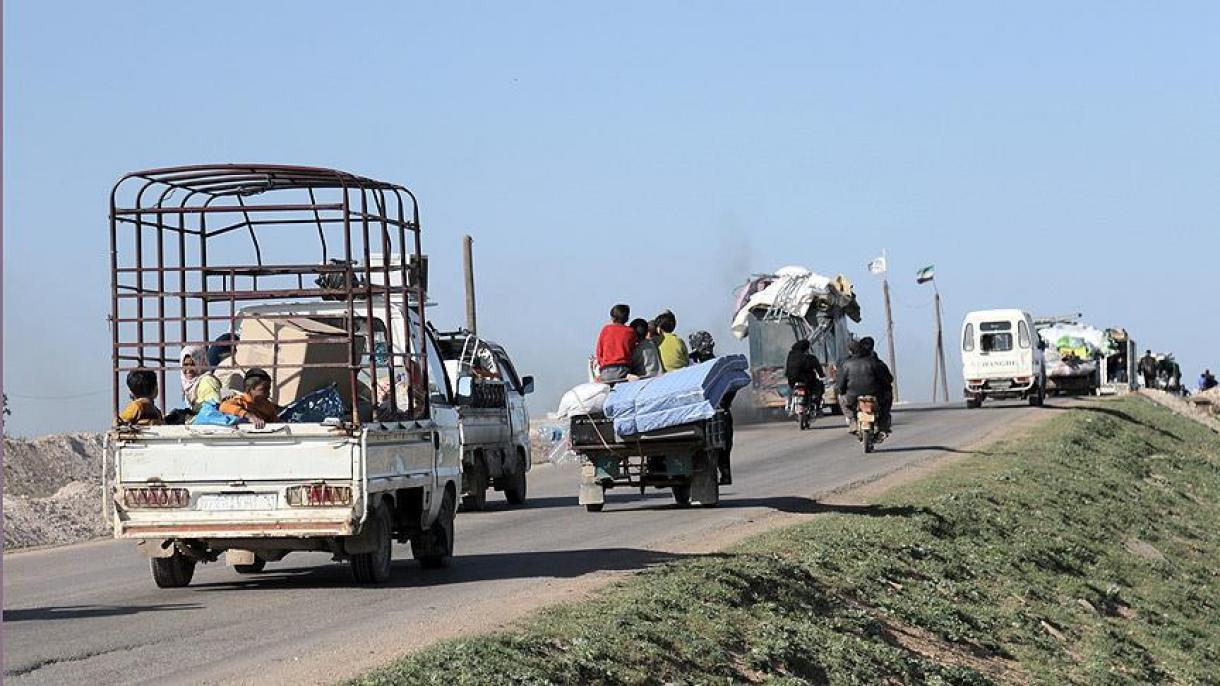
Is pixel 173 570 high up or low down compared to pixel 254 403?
down

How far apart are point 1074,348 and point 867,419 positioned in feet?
136

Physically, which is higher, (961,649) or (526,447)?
(526,447)

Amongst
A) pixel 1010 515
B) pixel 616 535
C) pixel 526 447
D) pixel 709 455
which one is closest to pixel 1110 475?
pixel 1010 515

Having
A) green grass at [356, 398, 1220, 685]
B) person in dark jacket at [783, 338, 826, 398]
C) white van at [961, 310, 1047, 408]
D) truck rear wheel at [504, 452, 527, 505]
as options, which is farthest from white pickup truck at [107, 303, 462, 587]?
white van at [961, 310, 1047, 408]

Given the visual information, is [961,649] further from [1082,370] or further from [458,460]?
[1082,370]

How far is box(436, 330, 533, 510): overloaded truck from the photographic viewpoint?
2447cm

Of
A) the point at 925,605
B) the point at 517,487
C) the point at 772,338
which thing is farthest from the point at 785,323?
the point at 925,605

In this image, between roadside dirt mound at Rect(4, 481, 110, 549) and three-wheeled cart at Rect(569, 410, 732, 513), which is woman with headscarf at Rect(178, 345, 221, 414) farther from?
roadside dirt mound at Rect(4, 481, 110, 549)

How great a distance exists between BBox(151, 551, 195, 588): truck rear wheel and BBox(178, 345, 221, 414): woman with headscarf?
1.22 m

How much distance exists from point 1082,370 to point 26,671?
55050 mm

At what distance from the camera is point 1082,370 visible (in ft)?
206

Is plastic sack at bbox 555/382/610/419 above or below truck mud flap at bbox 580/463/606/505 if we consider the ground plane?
above

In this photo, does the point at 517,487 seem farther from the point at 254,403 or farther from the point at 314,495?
the point at 314,495

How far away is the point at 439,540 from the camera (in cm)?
1655
